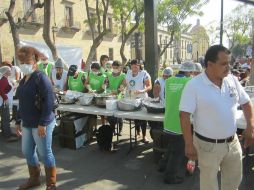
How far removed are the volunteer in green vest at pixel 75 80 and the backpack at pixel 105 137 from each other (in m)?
1.28

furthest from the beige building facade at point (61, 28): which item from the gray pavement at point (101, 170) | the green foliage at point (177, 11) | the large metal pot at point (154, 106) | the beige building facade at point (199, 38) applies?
the large metal pot at point (154, 106)

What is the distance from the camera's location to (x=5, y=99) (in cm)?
706

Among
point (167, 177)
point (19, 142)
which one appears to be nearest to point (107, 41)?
point (19, 142)

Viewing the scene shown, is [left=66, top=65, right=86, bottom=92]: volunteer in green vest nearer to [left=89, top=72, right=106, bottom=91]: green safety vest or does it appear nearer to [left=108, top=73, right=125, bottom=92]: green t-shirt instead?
[left=89, top=72, right=106, bottom=91]: green safety vest

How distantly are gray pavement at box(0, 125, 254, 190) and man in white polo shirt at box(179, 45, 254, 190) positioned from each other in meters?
1.52

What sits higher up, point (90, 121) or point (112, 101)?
point (112, 101)

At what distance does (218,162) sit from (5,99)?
5.18m

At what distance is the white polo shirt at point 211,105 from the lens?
3041 millimetres

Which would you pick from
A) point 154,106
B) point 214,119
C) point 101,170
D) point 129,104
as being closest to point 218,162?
point 214,119

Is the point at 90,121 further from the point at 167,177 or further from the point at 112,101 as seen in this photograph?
the point at 167,177

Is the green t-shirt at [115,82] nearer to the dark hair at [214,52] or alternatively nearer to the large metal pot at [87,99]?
the large metal pot at [87,99]

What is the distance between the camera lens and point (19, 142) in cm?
711

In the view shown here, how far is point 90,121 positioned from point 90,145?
48 cm

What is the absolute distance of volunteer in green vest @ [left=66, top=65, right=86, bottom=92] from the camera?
282 inches
